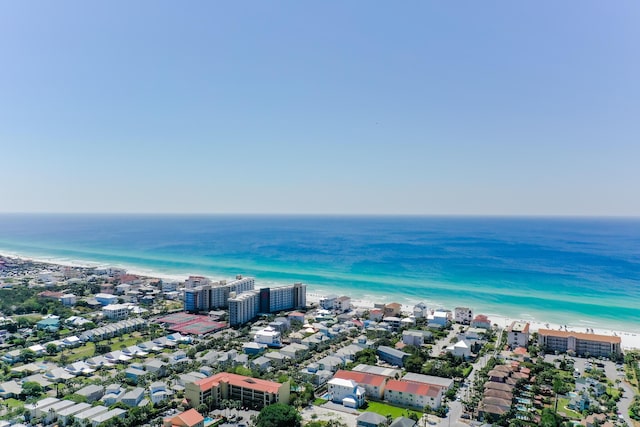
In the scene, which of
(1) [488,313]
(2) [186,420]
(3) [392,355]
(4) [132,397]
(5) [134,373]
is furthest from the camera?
(1) [488,313]

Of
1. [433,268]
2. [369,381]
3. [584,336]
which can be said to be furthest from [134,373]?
[433,268]

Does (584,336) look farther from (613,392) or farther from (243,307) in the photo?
(243,307)

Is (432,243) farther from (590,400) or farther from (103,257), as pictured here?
(590,400)

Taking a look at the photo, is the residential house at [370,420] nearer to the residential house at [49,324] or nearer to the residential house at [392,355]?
the residential house at [392,355]

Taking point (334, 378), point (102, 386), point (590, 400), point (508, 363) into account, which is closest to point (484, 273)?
point (508, 363)

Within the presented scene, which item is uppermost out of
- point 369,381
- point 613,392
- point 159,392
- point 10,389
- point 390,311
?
point 369,381
